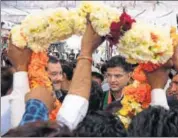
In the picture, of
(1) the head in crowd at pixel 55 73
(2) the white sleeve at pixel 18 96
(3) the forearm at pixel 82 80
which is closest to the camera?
(3) the forearm at pixel 82 80

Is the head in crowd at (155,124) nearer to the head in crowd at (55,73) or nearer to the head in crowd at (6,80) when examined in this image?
the head in crowd at (6,80)

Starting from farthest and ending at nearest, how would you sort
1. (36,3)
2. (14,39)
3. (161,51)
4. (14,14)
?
(14,14), (36,3), (14,39), (161,51)

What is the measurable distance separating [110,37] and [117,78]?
1763mm

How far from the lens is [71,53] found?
5.96 metres

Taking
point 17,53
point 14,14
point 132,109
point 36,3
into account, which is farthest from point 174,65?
point 14,14

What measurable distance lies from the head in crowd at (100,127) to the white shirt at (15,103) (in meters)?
0.43

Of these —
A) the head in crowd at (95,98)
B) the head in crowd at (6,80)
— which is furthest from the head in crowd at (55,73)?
Result: the head in crowd at (6,80)

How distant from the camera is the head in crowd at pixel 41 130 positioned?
1633mm

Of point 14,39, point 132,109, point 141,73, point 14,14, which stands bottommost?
point 132,109

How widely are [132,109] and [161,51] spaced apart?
0.36m

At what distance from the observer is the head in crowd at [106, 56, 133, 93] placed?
3.92 meters

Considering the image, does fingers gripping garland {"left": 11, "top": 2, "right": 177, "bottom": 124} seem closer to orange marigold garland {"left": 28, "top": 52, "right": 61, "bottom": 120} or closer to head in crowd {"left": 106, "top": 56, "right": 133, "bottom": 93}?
orange marigold garland {"left": 28, "top": 52, "right": 61, "bottom": 120}

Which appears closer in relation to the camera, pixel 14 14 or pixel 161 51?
pixel 161 51

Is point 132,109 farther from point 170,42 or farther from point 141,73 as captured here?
point 170,42
